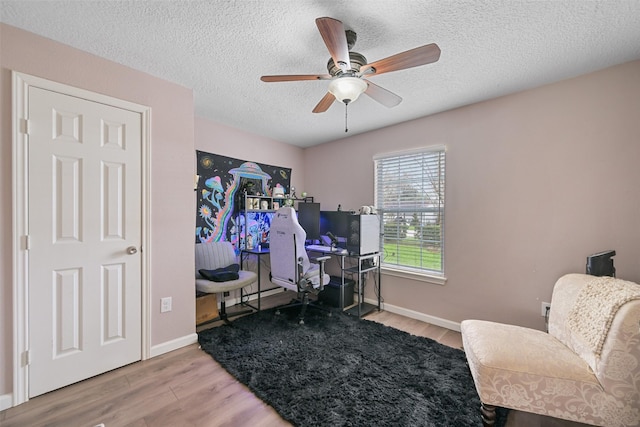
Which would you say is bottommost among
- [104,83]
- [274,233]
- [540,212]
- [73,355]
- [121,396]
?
[121,396]

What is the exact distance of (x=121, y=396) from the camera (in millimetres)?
1710

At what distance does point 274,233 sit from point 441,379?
2.04m

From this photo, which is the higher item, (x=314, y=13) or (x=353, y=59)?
(x=314, y=13)

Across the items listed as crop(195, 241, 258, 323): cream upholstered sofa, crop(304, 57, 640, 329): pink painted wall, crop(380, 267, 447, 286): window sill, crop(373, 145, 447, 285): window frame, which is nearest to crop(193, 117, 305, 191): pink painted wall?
crop(195, 241, 258, 323): cream upholstered sofa

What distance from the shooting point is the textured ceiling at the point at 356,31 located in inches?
55.6

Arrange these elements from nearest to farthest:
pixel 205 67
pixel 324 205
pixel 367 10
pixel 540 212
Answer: pixel 367 10, pixel 205 67, pixel 540 212, pixel 324 205

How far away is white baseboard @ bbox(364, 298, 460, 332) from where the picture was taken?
2.73m

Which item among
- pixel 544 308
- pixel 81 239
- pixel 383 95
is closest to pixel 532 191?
pixel 544 308

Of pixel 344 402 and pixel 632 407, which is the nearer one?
pixel 632 407

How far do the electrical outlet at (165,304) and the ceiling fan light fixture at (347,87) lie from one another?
2.22 metres

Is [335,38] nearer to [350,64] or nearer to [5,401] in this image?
[350,64]

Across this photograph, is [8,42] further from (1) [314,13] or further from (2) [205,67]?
(1) [314,13]

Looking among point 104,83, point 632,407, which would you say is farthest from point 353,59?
point 632,407

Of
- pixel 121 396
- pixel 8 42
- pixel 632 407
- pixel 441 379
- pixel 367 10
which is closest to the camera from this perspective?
pixel 632 407
